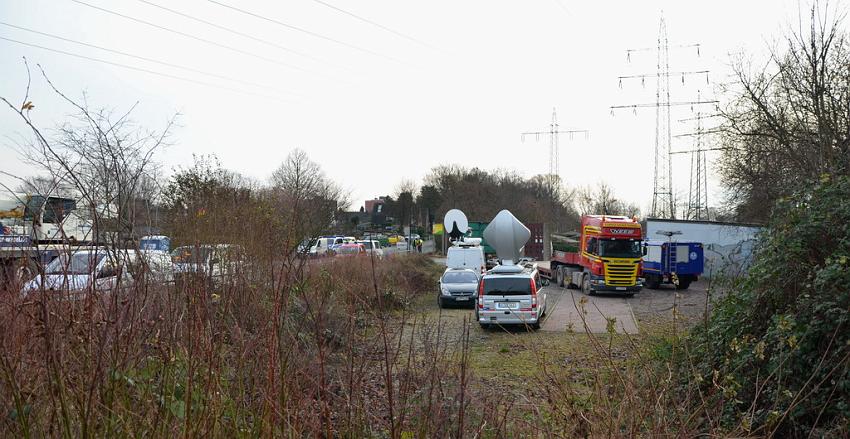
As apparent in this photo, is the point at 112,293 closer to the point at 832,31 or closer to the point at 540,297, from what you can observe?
the point at 540,297

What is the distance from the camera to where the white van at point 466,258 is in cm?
2686

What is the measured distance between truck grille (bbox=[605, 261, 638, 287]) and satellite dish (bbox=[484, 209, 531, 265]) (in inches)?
212

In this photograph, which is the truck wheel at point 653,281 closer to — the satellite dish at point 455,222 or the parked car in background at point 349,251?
the satellite dish at point 455,222

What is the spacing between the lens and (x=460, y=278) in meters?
23.3

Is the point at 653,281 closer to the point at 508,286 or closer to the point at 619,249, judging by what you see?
the point at 619,249

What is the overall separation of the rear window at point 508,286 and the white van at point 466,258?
29.0 feet

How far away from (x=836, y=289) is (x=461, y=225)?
28.1 m

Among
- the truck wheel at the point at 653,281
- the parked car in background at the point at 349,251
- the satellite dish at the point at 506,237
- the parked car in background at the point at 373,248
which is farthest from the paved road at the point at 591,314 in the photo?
the parked car in background at the point at 349,251

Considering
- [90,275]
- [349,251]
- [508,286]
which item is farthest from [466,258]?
[90,275]

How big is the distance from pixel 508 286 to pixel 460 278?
5.76m

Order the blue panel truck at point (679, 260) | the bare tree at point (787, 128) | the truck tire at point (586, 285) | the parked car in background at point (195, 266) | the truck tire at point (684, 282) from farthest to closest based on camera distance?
the truck tire at point (684, 282)
the blue panel truck at point (679, 260)
the truck tire at point (586, 285)
the bare tree at point (787, 128)
the parked car in background at point (195, 266)

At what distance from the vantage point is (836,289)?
676cm

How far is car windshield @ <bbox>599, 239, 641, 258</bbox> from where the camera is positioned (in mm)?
27234

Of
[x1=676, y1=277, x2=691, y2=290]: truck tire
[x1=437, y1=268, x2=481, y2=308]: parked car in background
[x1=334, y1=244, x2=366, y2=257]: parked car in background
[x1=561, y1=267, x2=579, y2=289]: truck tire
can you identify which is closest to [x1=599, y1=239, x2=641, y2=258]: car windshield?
[x1=561, y1=267, x2=579, y2=289]: truck tire
